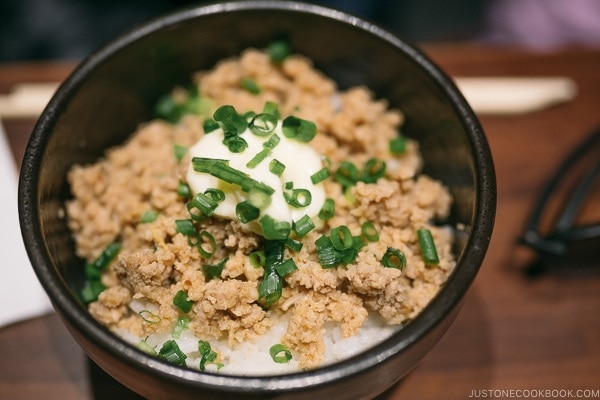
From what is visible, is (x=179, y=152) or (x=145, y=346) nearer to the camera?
(x=145, y=346)

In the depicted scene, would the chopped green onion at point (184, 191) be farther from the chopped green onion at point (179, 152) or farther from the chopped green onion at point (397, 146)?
the chopped green onion at point (397, 146)

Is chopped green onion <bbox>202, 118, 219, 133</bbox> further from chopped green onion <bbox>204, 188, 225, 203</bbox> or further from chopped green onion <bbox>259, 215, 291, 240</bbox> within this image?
chopped green onion <bbox>259, 215, 291, 240</bbox>

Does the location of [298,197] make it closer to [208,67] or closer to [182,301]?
[182,301]

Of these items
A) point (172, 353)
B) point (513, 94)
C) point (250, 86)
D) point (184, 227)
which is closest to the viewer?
point (172, 353)

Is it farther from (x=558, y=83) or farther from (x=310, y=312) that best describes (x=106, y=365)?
(x=558, y=83)

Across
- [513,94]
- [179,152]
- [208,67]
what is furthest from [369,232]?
[513,94]

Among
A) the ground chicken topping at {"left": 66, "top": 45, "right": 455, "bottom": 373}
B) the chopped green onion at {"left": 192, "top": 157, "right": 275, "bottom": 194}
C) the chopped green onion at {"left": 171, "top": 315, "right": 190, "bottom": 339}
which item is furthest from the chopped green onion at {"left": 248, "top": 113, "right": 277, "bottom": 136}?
the chopped green onion at {"left": 171, "top": 315, "right": 190, "bottom": 339}
